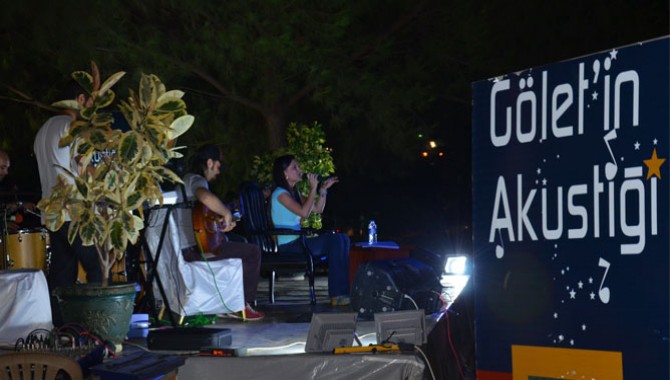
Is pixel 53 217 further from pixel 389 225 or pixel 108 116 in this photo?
pixel 389 225

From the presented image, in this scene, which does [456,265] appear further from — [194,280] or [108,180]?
[108,180]

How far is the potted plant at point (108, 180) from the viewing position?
3418mm

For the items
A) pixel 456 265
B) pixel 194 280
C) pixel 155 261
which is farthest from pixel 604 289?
pixel 456 265

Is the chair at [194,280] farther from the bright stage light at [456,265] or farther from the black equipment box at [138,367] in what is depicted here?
the bright stage light at [456,265]

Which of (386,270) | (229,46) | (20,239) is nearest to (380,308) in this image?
(386,270)

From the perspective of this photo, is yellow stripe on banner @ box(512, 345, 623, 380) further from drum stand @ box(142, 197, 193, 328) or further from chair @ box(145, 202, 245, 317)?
chair @ box(145, 202, 245, 317)

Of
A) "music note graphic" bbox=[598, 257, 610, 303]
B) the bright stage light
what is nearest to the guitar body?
the bright stage light

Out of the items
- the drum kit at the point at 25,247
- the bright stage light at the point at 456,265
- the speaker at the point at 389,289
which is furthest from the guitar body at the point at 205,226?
the bright stage light at the point at 456,265

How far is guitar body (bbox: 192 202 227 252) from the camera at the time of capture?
14.6ft

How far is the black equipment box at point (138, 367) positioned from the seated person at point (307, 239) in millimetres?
2306

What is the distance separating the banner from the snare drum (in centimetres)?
480

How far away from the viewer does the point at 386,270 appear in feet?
14.5

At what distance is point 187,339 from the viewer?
133 inches

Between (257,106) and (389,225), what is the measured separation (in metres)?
5.31
